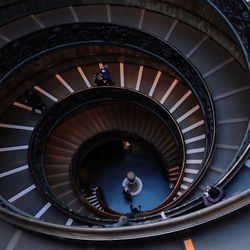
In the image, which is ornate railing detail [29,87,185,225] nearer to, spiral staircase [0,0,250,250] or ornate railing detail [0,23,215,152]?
spiral staircase [0,0,250,250]

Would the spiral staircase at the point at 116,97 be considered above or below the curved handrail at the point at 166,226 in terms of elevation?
above

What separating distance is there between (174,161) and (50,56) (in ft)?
21.9

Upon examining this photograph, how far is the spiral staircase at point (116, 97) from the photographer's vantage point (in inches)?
428

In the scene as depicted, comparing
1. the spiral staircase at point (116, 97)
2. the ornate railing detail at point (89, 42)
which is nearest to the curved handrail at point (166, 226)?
the spiral staircase at point (116, 97)

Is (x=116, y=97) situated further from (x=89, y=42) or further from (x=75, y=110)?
(x=89, y=42)

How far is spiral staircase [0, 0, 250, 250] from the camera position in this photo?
1088cm

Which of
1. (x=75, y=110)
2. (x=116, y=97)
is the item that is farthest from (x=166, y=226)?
(x=75, y=110)

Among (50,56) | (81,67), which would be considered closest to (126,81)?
(81,67)

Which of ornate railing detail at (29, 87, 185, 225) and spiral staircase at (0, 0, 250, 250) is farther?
ornate railing detail at (29, 87, 185, 225)

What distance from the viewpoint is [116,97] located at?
47.5ft

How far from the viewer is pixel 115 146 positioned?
17.0 m

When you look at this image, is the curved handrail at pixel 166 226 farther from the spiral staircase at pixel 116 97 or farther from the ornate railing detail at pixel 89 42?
the ornate railing detail at pixel 89 42

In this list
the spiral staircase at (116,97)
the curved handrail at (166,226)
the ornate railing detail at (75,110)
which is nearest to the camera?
the curved handrail at (166,226)

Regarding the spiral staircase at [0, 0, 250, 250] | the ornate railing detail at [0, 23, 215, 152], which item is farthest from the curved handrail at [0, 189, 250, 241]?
the ornate railing detail at [0, 23, 215, 152]
